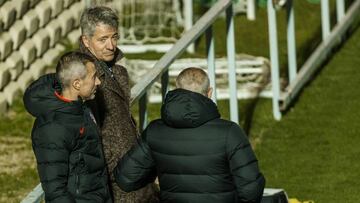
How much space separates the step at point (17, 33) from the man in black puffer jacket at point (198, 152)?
636cm

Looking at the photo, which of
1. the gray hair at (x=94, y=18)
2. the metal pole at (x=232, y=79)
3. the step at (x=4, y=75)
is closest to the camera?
the gray hair at (x=94, y=18)

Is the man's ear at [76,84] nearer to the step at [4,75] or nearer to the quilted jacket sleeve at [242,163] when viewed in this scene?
the quilted jacket sleeve at [242,163]

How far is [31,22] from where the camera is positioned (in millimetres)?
14453

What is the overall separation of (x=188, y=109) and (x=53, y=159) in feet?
2.24

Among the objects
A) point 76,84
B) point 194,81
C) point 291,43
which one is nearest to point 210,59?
point 291,43

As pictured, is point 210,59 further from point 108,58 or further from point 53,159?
point 53,159

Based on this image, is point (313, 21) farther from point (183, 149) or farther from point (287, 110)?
point (183, 149)

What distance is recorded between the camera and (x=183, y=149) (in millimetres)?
7758

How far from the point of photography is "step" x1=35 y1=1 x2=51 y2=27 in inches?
577

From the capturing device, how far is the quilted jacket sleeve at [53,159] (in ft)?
25.0

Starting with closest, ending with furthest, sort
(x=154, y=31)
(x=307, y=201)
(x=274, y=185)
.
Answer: (x=307, y=201)
(x=274, y=185)
(x=154, y=31)

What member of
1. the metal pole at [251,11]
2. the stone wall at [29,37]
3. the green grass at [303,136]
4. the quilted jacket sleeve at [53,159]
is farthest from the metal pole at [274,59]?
the quilted jacket sleeve at [53,159]

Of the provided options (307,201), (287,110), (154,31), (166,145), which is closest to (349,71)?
(287,110)

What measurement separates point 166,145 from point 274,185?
137 inches
